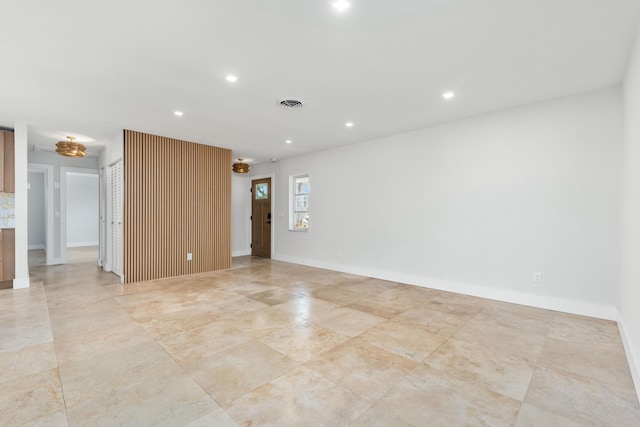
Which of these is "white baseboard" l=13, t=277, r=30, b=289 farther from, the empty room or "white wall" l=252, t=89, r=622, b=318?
"white wall" l=252, t=89, r=622, b=318

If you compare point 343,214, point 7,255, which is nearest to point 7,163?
point 7,255

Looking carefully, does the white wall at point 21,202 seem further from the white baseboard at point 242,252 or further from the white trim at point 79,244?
the white trim at point 79,244

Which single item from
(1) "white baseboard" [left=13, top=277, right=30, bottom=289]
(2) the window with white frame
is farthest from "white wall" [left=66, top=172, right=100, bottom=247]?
(2) the window with white frame

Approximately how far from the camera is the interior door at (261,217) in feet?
26.5

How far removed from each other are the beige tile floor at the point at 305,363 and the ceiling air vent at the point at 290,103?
260cm

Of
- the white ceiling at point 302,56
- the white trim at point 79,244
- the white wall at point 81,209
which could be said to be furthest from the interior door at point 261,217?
the white trim at point 79,244

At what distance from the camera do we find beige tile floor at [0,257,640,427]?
180 centimetres

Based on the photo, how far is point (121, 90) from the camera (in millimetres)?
3410

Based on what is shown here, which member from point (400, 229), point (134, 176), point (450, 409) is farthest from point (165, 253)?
point (450, 409)

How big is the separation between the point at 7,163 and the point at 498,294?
7.65 meters

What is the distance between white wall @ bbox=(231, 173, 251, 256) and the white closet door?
9.80 ft

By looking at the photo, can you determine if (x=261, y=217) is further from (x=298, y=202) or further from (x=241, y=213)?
(x=298, y=202)

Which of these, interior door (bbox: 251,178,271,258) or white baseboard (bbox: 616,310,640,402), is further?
interior door (bbox: 251,178,271,258)

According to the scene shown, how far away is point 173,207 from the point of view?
5.71m
